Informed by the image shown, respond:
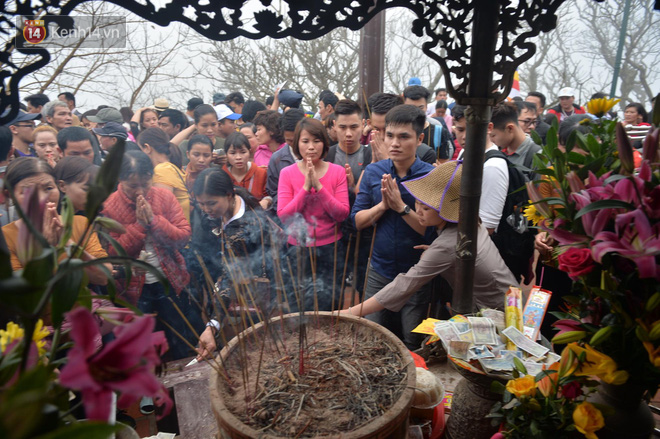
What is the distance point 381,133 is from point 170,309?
2612mm

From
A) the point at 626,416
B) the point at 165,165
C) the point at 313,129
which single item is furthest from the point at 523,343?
the point at 165,165

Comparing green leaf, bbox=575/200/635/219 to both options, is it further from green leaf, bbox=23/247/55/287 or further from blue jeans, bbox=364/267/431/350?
blue jeans, bbox=364/267/431/350

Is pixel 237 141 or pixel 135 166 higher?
pixel 237 141

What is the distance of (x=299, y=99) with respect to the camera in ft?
21.5

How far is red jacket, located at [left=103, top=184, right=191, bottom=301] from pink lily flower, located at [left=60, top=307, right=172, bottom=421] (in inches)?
110

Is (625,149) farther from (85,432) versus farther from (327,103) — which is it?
(327,103)

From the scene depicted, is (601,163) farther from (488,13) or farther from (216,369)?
(216,369)

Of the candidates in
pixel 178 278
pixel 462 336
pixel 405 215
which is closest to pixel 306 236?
pixel 405 215

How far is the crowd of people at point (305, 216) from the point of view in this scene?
2.79m

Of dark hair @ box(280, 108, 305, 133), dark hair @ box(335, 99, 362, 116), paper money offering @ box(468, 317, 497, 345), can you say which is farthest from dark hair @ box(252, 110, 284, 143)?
paper money offering @ box(468, 317, 497, 345)

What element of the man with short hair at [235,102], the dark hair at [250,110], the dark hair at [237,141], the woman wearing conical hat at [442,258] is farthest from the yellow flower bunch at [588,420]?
the man with short hair at [235,102]

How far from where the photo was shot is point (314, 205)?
3531 millimetres

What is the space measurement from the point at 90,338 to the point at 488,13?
243 centimetres

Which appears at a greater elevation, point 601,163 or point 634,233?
point 601,163
